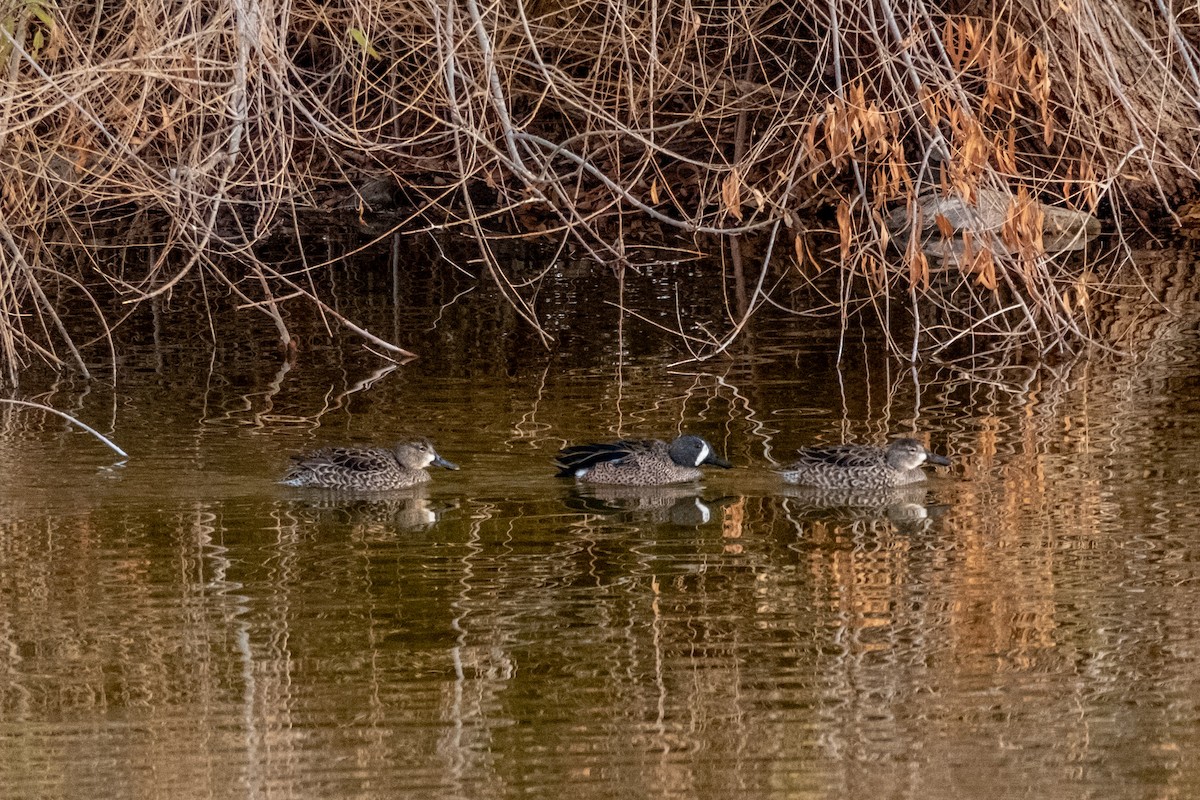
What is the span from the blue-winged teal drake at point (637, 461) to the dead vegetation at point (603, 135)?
27.2 inches

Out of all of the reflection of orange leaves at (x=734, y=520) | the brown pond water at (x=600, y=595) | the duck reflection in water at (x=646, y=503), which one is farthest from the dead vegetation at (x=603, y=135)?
the reflection of orange leaves at (x=734, y=520)

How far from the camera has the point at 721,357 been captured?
1322 centimetres

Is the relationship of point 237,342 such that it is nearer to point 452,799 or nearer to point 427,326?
point 427,326

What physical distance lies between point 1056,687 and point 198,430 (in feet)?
17.8

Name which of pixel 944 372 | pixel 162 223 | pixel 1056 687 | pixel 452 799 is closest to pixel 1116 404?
pixel 944 372

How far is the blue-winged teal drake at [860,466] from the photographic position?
9.87 meters

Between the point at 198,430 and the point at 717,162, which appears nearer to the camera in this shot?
the point at 198,430

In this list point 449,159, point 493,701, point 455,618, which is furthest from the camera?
point 449,159

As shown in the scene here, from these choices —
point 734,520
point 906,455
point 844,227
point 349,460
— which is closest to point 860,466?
point 906,455

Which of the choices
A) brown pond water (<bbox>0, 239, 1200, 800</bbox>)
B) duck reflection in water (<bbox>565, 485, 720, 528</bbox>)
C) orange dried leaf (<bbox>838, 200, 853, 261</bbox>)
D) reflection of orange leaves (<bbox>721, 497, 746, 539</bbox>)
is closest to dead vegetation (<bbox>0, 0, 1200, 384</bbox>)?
orange dried leaf (<bbox>838, 200, 853, 261</bbox>)

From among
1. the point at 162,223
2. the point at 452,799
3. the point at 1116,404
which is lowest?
the point at 452,799

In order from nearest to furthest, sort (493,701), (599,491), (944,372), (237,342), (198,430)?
(493,701)
(599,491)
(198,430)
(944,372)
(237,342)

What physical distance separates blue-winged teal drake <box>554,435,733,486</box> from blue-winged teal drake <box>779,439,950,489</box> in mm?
419

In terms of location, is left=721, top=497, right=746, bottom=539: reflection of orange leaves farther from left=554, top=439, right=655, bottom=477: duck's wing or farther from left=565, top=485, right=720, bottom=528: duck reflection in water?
left=554, top=439, right=655, bottom=477: duck's wing
